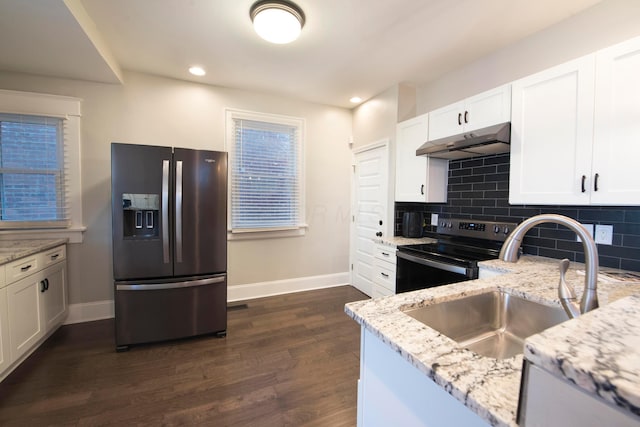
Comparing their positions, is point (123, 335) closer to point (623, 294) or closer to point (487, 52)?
point (623, 294)

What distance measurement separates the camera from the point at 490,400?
0.52 metres

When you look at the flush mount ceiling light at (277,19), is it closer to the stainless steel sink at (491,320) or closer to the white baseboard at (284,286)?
the stainless steel sink at (491,320)

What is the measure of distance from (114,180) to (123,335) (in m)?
1.33

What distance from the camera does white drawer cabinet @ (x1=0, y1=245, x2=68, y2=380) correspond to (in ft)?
6.11

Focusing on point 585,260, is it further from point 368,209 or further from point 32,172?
point 32,172

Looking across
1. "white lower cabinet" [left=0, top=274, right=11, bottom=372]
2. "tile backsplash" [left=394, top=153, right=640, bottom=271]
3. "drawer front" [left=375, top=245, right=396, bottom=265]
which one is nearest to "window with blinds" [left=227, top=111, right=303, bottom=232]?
"drawer front" [left=375, top=245, right=396, bottom=265]

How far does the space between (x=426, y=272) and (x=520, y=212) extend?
0.93m

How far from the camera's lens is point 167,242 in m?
2.40

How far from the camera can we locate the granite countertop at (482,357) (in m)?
0.42

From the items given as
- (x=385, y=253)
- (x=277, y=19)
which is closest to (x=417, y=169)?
(x=385, y=253)

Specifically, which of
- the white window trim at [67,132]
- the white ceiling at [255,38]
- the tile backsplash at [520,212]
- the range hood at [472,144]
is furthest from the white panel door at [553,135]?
the white window trim at [67,132]

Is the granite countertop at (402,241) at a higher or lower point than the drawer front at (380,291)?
higher

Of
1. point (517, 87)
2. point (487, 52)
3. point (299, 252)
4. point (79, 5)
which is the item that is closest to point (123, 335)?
point (299, 252)

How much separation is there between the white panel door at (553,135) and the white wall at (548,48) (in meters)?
0.47
